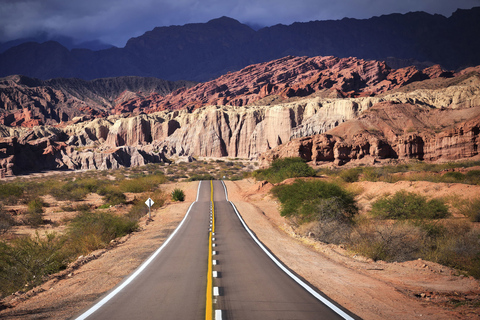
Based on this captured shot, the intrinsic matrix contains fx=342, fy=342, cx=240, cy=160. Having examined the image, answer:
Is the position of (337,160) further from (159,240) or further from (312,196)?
(159,240)

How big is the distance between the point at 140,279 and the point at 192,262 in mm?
2525

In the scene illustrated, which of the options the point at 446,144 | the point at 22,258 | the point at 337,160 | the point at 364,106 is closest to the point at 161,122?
the point at 364,106

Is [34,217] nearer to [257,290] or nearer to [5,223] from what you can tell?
[5,223]

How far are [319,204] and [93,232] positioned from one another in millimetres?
12386

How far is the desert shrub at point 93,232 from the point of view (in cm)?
1577

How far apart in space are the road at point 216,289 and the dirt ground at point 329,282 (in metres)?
0.61

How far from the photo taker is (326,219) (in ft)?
61.5

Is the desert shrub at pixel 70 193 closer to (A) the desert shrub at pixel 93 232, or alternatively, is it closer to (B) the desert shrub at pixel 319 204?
(A) the desert shrub at pixel 93 232

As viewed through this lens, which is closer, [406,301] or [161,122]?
[406,301]

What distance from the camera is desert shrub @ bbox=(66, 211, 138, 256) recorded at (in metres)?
15.8

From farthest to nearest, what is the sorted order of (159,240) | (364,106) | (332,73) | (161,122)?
(332,73)
(161,122)
(364,106)
(159,240)

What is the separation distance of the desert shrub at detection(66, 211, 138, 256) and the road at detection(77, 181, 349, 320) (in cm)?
406

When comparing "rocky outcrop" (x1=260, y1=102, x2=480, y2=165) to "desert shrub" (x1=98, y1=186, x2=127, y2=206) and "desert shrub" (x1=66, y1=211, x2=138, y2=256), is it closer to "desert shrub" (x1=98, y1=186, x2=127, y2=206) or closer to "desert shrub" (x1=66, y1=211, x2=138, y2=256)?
"desert shrub" (x1=98, y1=186, x2=127, y2=206)

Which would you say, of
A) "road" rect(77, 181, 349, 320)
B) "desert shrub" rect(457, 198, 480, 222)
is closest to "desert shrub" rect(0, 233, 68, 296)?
"road" rect(77, 181, 349, 320)
